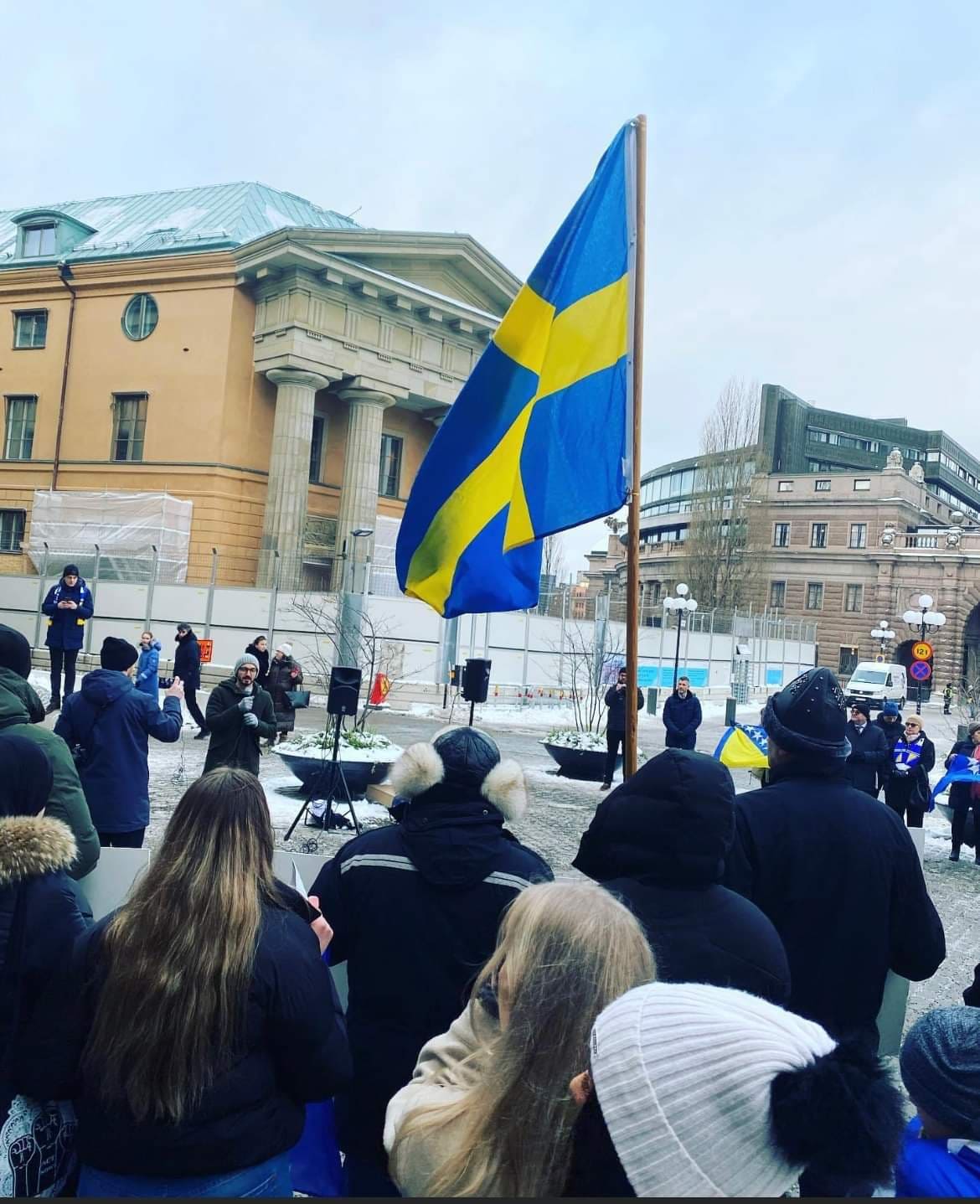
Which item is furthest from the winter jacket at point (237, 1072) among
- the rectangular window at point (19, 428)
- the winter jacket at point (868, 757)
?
the rectangular window at point (19, 428)

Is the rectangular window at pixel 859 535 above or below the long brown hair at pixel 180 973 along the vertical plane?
above

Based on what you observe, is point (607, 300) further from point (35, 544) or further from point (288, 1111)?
point (35, 544)

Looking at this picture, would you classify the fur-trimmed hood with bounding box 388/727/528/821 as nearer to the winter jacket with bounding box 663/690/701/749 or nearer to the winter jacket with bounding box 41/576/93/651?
the winter jacket with bounding box 663/690/701/749

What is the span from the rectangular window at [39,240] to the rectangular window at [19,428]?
5712mm

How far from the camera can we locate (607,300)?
481 centimetres

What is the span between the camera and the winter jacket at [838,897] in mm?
3225

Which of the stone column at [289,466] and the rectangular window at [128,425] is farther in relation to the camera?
the rectangular window at [128,425]

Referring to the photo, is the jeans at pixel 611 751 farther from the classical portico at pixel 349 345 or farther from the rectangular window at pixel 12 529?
the rectangular window at pixel 12 529

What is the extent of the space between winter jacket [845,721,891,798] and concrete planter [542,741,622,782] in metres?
4.01

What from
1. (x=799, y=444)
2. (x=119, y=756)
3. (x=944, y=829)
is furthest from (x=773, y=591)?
(x=119, y=756)

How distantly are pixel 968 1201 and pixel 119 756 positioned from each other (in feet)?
18.4

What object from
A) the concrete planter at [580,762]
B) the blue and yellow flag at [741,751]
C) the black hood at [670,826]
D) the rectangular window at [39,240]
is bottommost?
the concrete planter at [580,762]

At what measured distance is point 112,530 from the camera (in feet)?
110

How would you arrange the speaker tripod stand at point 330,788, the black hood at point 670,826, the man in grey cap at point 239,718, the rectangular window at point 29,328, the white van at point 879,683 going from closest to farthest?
the black hood at point 670,826 → the man in grey cap at point 239,718 → the speaker tripod stand at point 330,788 → the rectangular window at point 29,328 → the white van at point 879,683
